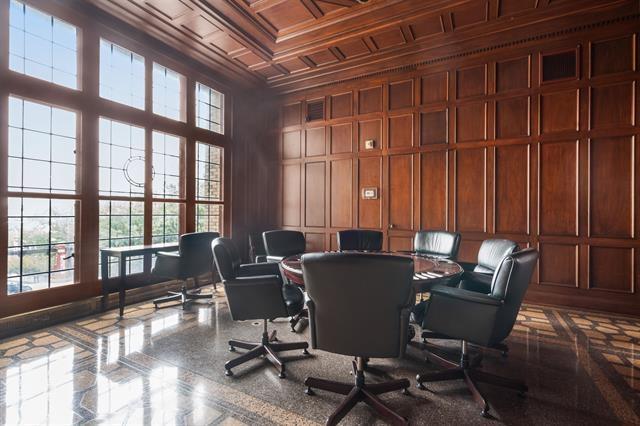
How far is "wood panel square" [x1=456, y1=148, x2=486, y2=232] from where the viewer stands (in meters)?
4.45

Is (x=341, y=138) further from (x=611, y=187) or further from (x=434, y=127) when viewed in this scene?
(x=611, y=187)

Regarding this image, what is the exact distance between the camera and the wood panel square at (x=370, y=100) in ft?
16.9

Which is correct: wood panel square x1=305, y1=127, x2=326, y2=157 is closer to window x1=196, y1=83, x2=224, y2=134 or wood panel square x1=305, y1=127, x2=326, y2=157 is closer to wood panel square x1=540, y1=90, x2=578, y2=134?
window x1=196, y1=83, x2=224, y2=134

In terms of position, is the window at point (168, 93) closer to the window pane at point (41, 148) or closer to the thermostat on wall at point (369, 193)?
the window pane at point (41, 148)

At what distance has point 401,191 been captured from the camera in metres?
4.99

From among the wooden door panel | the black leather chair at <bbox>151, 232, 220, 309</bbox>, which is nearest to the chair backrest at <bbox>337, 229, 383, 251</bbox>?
the wooden door panel

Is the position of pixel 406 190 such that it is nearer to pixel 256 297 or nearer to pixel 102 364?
pixel 256 297

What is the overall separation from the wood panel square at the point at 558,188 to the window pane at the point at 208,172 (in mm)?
5024

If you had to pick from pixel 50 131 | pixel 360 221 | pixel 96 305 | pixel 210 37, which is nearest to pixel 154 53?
pixel 210 37

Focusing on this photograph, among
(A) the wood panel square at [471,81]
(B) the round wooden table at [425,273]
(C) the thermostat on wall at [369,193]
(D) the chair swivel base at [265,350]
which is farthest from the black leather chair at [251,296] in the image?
(A) the wood panel square at [471,81]

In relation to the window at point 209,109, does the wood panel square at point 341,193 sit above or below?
below

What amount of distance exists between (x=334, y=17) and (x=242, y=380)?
4.26 metres

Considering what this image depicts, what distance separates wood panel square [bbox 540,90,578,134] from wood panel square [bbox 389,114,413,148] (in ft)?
5.64

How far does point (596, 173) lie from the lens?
→ 12.7 feet
